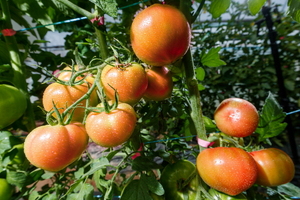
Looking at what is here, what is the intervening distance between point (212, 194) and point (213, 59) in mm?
251

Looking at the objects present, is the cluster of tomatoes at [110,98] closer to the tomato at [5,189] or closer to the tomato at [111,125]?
the tomato at [111,125]

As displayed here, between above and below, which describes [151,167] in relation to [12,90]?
below

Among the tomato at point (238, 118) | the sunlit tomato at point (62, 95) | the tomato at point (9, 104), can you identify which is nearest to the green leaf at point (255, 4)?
the tomato at point (238, 118)

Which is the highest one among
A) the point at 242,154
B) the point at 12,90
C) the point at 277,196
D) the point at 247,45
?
the point at 247,45

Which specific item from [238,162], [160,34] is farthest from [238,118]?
[160,34]

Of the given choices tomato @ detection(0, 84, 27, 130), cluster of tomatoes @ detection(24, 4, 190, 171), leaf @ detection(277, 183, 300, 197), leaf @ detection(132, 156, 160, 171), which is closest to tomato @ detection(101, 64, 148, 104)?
cluster of tomatoes @ detection(24, 4, 190, 171)

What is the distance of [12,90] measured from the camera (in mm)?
382

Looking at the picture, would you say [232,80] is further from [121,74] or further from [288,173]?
[121,74]

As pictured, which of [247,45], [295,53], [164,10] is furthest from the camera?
[247,45]

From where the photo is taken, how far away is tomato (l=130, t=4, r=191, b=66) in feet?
0.79

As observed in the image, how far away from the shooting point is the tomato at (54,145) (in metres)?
0.24

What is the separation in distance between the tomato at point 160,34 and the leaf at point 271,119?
0.68 feet

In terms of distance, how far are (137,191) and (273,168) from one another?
0.20 meters

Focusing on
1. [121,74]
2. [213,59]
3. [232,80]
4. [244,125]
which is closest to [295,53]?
[232,80]
